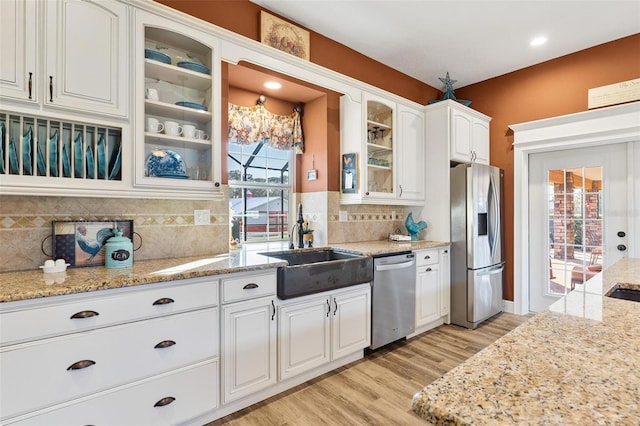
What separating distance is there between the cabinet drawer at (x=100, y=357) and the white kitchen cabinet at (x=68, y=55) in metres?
1.15

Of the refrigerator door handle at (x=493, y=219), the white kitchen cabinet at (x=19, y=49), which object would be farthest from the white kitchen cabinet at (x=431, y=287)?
the white kitchen cabinet at (x=19, y=49)

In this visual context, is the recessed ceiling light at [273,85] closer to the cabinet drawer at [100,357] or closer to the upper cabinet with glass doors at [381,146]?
the upper cabinet with glass doors at [381,146]

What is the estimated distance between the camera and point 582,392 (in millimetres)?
603

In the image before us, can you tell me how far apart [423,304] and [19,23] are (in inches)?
136

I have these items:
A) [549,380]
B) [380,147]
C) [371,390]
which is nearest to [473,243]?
[380,147]

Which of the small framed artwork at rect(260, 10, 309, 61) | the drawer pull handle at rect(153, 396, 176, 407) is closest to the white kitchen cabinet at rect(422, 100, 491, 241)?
the small framed artwork at rect(260, 10, 309, 61)

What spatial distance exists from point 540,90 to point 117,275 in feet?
14.5

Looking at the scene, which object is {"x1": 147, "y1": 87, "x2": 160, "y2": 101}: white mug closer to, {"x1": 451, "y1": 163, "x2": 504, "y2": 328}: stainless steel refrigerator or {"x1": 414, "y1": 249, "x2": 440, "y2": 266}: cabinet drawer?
{"x1": 414, "y1": 249, "x2": 440, "y2": 266}: cabinet drawer

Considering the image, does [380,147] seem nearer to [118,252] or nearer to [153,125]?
[153,125]

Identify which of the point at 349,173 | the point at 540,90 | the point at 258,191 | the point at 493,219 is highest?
the point at 540,90

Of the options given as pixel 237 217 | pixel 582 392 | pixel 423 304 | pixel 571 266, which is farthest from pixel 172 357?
pixel 571 266

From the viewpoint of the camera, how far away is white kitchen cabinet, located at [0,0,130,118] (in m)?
1.52

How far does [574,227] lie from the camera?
350cm

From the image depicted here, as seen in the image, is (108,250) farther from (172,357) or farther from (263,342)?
(263,342)
